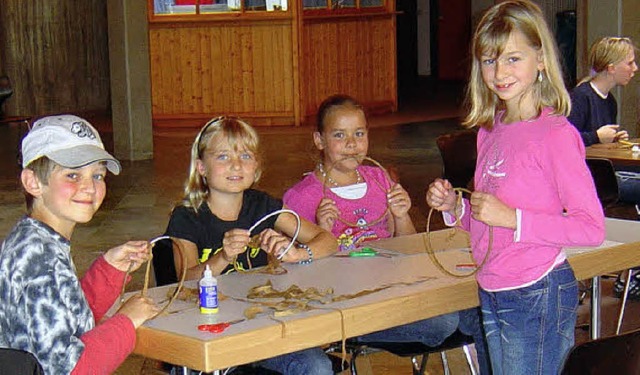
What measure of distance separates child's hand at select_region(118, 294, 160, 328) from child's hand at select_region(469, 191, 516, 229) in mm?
865

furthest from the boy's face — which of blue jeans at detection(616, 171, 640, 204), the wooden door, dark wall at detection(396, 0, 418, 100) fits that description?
dark wall at detection(396, 0, 418, 100)

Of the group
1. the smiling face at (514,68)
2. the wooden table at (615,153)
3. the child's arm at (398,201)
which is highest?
the smiling face at (514,68)

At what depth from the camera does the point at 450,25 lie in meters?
20.2

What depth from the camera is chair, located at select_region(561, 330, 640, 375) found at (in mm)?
2609

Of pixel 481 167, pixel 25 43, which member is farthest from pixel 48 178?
pixel 25 43

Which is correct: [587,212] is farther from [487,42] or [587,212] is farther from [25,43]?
[25,43]

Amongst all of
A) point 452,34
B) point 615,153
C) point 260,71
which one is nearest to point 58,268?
point 615,153

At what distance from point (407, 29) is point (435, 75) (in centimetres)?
98

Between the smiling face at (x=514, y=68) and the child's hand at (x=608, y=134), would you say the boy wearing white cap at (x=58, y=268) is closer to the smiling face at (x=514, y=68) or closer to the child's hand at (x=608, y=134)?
the smiling face at (x=514, y=68)

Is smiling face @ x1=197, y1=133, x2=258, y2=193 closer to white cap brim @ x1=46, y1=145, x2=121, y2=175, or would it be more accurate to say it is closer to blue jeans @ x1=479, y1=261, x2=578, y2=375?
white cap brim @ x1=46, y1=145, x2=121, y2=175

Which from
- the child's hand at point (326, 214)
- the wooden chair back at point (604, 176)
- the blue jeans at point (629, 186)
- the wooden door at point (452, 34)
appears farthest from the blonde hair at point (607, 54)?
the wooden door at point (452, 34)

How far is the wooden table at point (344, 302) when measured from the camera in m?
2.88

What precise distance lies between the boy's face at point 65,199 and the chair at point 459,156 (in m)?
3.17

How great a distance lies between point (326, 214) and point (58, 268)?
150cm
